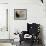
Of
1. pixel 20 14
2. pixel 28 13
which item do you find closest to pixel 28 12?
pixel 28 13

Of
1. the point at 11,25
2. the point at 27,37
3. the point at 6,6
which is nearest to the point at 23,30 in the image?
the point at 11,25

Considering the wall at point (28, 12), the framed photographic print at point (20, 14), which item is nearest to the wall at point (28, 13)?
the wall at point (28, 12)

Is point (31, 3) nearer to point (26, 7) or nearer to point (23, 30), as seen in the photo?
point (26, 7)

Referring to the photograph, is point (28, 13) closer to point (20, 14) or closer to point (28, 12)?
point (28, 12)

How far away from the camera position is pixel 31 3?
4.95m

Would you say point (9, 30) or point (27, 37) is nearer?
point (27, 37)

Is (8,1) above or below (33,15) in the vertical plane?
above

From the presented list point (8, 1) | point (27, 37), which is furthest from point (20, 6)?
point (27, 37)

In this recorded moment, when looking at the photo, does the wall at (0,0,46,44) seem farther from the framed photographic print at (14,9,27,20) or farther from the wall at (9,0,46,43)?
the framed photographic print at (14,9,27,20)

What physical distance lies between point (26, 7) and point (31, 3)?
0.28 metres

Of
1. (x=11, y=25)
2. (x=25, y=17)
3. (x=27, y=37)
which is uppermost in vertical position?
(x=25, y=17)

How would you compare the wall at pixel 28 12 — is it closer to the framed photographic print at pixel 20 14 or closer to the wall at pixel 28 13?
the wall at pixel 28 13

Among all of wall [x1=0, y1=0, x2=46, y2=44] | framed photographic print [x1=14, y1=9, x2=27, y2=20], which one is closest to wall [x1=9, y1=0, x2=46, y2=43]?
wall [x1=0, y1=0, x2=46, y2=44]

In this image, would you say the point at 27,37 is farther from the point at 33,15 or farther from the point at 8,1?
the point at 8,1
